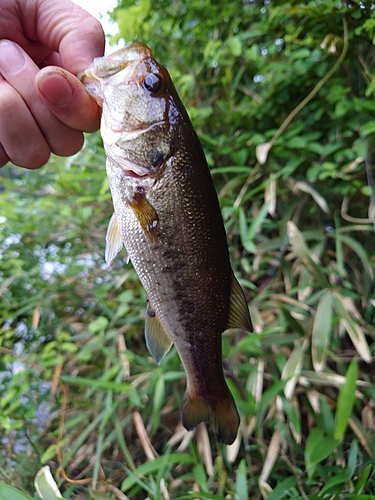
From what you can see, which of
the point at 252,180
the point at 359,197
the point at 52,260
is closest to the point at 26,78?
the point at 252,180

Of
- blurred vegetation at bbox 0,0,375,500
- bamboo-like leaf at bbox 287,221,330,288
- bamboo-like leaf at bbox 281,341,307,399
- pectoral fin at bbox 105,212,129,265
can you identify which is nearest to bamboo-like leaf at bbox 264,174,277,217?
blurred vegetation at bbox 0,0,375,500

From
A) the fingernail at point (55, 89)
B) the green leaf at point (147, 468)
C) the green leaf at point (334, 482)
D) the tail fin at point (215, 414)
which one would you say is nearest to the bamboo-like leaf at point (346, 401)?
the green leaf at point (334, 482)

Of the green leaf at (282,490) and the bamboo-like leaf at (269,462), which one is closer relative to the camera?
the green leaf at (282,490)

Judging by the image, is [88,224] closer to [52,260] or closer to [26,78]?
[52,260]

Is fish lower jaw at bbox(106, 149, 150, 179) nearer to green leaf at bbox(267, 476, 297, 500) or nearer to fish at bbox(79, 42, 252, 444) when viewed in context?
fish at bbox(79, 42, 252, 444)

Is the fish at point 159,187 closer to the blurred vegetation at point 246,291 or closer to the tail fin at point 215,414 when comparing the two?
the tail fin at point 215,414
